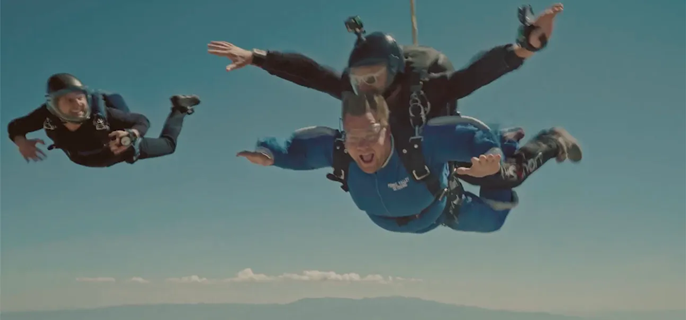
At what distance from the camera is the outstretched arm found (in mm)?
4181

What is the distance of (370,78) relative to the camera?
3.70 meters

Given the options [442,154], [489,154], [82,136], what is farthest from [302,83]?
[82,136]

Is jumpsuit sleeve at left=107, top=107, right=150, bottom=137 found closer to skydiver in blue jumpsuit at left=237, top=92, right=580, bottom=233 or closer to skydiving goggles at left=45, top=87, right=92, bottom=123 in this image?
skydiving goggles at left=45, top=87, right=92, bottom=123

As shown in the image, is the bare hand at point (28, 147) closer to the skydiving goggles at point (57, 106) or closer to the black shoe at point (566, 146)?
the skydiving goggles at point (57, 106)

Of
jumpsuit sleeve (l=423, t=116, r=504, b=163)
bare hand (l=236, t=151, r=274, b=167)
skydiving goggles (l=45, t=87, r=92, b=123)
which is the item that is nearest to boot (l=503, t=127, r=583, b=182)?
jumpsuit sleeve (l=423, t=116, r=504, b=163)

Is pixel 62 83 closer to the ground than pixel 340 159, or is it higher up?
higher up

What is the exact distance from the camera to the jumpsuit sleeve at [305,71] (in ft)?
13.1

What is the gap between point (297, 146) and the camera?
4242 mm

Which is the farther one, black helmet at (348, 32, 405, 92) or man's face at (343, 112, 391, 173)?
man's face at (343, 112, 391, 173)

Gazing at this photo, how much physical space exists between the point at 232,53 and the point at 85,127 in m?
1.23

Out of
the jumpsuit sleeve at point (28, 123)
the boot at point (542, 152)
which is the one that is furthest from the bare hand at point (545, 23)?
the jumpsuit sleeve at point (28, 123)

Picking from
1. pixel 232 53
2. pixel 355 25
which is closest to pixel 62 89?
pixel 232 53

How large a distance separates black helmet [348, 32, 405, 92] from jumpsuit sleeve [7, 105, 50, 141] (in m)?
2.37

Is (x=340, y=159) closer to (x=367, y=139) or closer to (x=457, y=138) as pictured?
(x=367, y=139)
